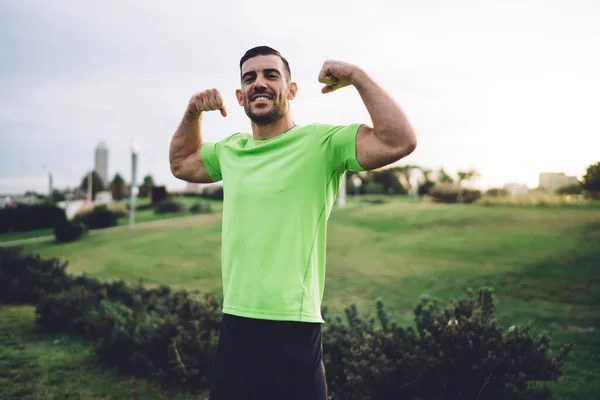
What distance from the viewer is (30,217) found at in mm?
19688

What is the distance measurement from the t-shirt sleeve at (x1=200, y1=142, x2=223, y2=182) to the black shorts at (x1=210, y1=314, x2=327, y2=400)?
2.89ft

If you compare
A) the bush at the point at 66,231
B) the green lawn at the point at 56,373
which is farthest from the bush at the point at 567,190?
the green lawn at the point at 56,373

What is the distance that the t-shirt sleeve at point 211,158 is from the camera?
2.77m

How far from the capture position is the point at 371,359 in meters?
4.14

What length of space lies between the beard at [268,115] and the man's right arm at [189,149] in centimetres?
40

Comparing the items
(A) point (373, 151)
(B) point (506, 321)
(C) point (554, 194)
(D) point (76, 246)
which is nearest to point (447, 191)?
(C) point (554, 194)

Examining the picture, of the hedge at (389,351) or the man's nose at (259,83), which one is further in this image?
the hedge at (389,351)

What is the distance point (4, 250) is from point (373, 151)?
9656 mm

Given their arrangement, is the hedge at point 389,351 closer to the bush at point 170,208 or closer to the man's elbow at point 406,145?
the man's elbow at point 406,145

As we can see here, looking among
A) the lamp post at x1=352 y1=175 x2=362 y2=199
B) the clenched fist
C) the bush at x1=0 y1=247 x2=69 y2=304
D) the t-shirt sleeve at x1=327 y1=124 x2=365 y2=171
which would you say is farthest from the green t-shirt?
the lamp post at x1=352 y1=175 x2=362 y2=199

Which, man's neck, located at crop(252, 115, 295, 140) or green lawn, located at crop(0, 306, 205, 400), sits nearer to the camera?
man's neck, located at crop(252, 115, 295, 140)

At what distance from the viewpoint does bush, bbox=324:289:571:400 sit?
397cm

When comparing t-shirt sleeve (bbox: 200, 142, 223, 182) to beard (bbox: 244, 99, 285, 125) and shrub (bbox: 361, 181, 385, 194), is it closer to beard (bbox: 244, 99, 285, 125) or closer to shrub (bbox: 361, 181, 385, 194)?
beard (bbox: 244, 99, 285, 125)

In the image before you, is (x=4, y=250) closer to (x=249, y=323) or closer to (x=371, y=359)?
(x=371, y=359)
